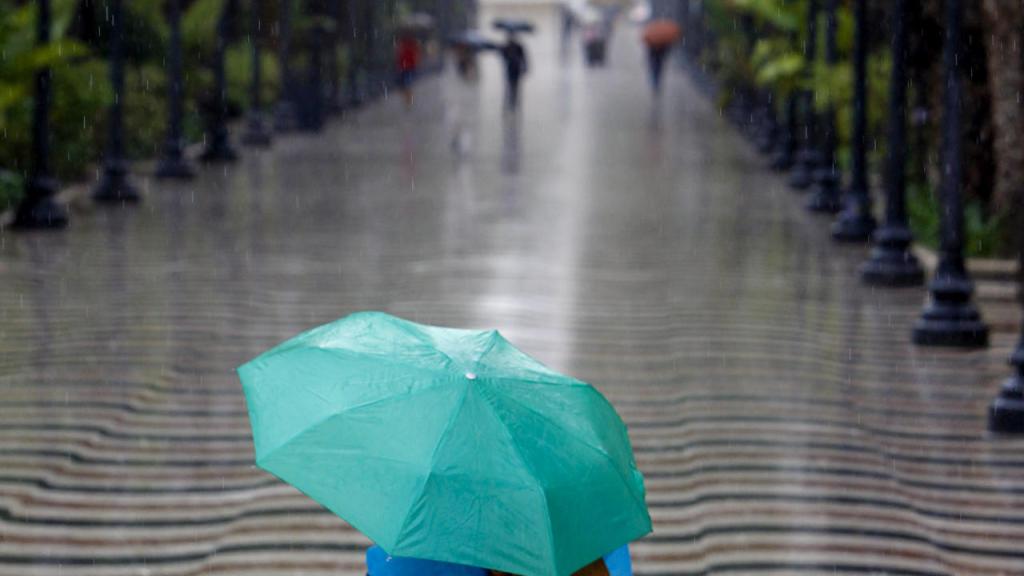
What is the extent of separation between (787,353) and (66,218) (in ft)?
24.2

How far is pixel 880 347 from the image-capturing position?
976 cm

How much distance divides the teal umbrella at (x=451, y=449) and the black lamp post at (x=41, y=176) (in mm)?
11459

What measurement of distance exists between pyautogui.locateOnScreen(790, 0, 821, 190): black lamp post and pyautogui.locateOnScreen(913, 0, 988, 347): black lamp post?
28.0 feet

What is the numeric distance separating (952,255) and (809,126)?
9.49 meters

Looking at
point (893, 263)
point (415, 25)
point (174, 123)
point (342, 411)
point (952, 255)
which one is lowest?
point (893, 263)

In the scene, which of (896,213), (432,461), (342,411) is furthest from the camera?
(896,213)

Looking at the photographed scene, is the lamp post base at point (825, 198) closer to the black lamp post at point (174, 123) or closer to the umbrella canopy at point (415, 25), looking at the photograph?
the black lamp post at point (174, 123)

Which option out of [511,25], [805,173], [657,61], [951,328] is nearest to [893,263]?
[951,328]

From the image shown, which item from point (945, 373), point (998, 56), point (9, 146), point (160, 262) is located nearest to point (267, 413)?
point (945, 373)

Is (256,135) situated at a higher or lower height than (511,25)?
lower

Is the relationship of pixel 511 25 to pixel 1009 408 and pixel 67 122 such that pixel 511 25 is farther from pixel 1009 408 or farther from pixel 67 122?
pixel 1009 408

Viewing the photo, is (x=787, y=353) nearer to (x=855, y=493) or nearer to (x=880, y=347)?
(x=880, y=347)

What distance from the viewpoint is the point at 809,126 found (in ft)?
63.4

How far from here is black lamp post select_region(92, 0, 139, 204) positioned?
674 inches
